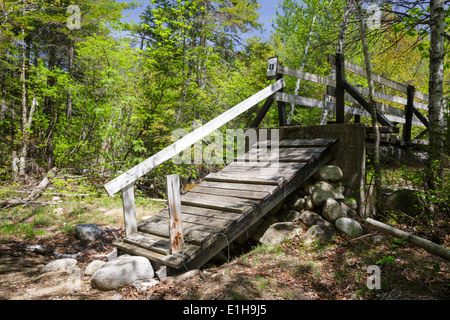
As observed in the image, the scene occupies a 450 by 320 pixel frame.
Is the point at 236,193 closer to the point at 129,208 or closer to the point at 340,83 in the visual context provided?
the point at 129,208

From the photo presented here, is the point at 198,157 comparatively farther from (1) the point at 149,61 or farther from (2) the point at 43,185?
(2) the point at 43,185

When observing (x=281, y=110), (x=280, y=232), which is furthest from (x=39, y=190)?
(x=281, y=110)

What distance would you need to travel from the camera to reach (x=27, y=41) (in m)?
11.3

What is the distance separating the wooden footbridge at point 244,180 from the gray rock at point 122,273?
0.13 m

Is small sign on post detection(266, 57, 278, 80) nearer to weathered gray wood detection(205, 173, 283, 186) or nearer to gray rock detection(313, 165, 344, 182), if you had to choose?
gray rock detection(313, 165, 344, 182)

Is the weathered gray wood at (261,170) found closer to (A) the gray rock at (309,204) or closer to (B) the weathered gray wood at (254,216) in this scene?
(B) the weathered gray wood at (254,216)

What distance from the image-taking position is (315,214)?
413 centimetres

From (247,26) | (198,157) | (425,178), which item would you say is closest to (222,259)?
(425,178)

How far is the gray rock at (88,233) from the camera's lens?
15.6ft

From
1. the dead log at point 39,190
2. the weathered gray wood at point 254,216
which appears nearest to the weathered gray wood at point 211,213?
the weathered gray wood at point 254,216

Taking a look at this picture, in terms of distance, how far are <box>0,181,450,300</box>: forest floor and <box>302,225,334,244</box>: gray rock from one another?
3.7 inches

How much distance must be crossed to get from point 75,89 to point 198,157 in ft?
15.3

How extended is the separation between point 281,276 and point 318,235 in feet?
3.52

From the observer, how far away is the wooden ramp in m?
3.15
